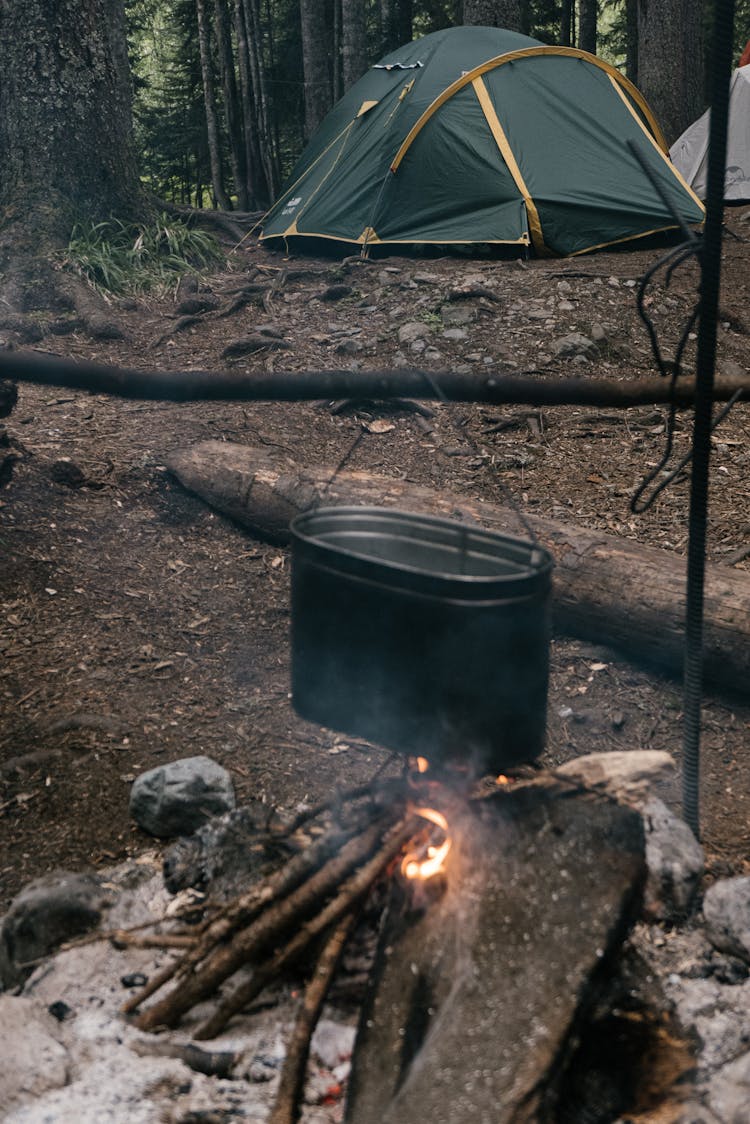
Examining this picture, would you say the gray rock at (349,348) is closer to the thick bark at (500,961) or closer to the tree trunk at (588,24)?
the thick bark at (500,961)

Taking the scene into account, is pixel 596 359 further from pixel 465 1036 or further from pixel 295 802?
pixel 465 1036

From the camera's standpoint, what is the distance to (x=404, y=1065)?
1804 millimetres

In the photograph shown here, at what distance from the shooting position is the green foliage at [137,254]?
7.89 meters

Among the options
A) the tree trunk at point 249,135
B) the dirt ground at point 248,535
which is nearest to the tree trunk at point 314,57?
the tree trunk at point 249,135

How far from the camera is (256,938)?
214 cm

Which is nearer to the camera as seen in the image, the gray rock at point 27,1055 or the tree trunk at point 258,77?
the gray rock at point 27,1055

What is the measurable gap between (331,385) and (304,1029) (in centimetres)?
152

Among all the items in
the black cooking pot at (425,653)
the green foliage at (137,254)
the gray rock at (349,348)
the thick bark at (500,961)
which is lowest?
the thick bark at (500,961)

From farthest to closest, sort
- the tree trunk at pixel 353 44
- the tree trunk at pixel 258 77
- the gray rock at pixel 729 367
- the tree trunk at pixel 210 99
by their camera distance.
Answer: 1. the tree trunk at pixel 258 77
2. the tree trunk at pixel 210 99
3. the tree trunk at pixel 353 44
4. the gray rock at pixel 729 367

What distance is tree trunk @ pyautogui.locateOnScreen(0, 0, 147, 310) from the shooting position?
7449 millimetres

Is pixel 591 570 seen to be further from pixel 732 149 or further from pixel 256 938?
pixel 732 149

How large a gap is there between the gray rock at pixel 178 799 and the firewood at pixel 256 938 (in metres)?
0.68

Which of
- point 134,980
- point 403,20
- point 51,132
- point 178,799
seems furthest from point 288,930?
point 403,20

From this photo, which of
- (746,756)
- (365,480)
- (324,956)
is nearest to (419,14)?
(365,480)
